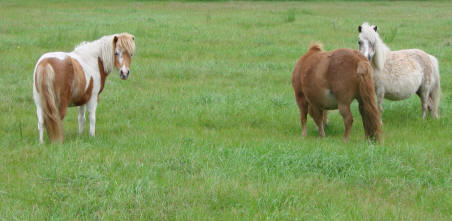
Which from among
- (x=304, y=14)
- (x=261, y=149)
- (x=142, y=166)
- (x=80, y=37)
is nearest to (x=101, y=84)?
(x=142, y=166)

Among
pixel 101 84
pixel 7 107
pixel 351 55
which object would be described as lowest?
pixel 7 107

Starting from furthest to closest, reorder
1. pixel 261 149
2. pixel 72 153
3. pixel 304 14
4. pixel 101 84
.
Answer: pixel 304 14, pixel 101 84, pixel 261 149, pixel 72 153

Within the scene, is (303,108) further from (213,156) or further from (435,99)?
(435,99)

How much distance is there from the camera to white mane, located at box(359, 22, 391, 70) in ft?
23.4

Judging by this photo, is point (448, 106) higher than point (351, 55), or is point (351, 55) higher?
point (351, 55)

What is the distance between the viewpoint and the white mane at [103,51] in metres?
6.68

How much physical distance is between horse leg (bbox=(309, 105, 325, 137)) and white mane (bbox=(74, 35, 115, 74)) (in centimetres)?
285

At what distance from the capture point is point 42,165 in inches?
204

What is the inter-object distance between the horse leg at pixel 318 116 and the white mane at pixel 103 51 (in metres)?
2.85

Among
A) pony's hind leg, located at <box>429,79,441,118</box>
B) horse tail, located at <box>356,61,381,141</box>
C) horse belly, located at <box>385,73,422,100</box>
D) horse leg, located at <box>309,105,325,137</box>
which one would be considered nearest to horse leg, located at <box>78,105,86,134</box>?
horse leg, located at <box>309,105,325,137</box>

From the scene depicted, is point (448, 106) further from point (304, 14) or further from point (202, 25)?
point (304, 14)

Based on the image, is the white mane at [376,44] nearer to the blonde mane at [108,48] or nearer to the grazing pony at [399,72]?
the grazing pony at [399,72]

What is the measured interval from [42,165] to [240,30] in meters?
13.2

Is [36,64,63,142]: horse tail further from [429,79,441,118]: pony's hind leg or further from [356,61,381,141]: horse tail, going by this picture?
[429,79,441,118]: pony's hind leg
